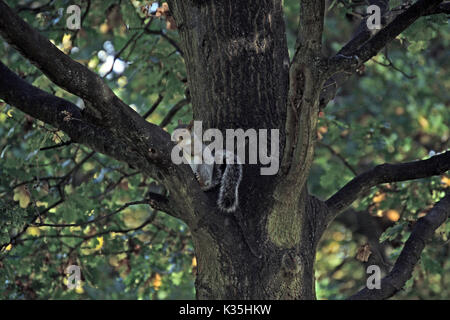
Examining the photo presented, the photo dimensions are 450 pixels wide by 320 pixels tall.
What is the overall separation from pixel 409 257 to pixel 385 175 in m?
0.48

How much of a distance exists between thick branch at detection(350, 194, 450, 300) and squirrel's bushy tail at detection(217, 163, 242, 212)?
0.81 metres

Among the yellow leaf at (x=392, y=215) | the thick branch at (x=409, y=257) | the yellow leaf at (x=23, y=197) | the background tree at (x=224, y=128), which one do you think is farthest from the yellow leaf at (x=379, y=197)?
the yellow leaf at (x=23, y=197)

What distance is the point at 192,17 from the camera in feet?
11.4

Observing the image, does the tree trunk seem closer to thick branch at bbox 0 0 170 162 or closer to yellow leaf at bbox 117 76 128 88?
thick branch at bbox 0 0 170 162

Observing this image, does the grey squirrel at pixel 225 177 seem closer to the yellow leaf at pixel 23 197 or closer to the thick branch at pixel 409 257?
the thick branch at pixel 409 257

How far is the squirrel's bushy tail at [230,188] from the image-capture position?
3.07m

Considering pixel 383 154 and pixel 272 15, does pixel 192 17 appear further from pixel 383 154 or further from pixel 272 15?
pixel 383 154

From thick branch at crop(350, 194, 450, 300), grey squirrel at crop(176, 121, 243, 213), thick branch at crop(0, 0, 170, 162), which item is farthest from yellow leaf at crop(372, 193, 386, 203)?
thick branch at crop(0, 0, 170, 162)

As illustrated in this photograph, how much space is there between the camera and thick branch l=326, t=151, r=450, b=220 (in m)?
3.23

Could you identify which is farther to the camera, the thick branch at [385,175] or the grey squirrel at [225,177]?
the thick branch at [385,175]

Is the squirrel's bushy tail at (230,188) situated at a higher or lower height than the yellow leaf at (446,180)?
lower

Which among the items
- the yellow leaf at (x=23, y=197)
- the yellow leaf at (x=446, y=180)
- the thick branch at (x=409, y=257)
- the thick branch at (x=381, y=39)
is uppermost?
the yellow leaf at (x=446, y=180)

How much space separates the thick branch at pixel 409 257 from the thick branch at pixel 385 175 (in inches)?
15.5

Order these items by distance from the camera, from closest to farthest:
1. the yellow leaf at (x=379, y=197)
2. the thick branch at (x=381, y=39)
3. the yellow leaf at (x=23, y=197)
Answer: the thick branch at (x=381, y=39) < the yellow leaf at (x=23, y=197) < the yellow leaf at (x=379, y=197)
